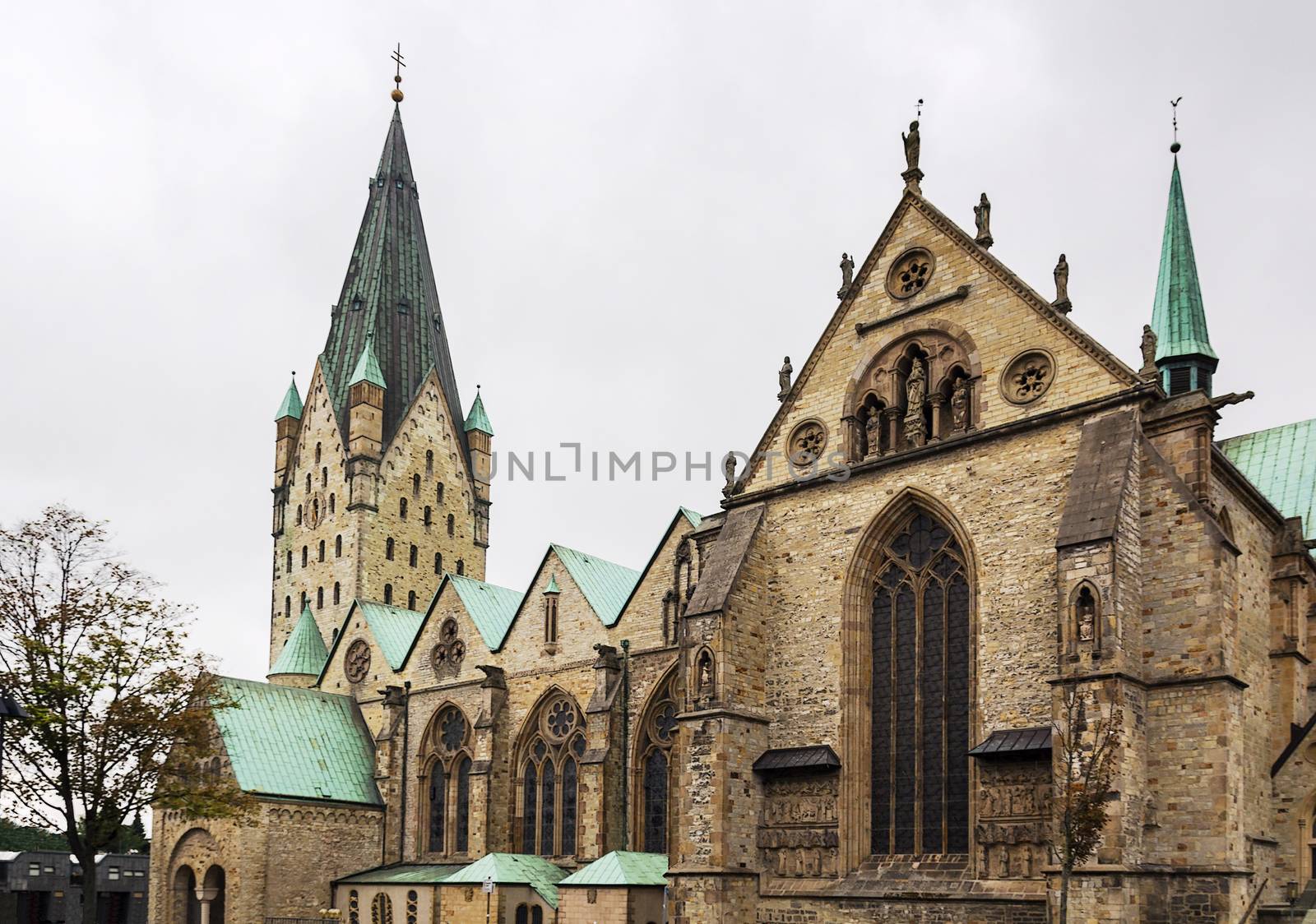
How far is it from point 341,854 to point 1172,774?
87.7ft

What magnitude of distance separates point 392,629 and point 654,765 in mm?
15876

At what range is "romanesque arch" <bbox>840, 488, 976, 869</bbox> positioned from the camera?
2297cm

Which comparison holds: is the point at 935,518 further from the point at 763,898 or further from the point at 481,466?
the point at 481,466

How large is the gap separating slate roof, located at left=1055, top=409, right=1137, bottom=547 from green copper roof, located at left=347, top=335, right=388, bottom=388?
132ft

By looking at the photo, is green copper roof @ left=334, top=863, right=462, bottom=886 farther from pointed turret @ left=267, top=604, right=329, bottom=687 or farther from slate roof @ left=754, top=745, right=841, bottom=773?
slate roof @ left=754, top=745, right=841, bottom=773

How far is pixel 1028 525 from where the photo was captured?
22375 millimetres

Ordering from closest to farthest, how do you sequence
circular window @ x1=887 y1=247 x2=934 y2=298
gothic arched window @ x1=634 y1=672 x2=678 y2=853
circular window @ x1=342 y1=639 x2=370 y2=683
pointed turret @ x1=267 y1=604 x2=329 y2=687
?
1. circular window @ x1=887 y1=247 x2=934 y2=298
2. gothic arched window @ x1=634 y1=672 x2=678 y2=853
3. circular window @ x1=342 y1=639 x2=370 y2=683
4. pointed turret @ x1=267 y1=604 x2=329 y2=687

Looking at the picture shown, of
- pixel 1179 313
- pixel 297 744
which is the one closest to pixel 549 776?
pixel 297 744

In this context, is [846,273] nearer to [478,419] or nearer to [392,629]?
[392,629]

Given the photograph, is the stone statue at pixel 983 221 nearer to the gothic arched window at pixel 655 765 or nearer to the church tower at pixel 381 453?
the gothic arched window at pixel 655 765

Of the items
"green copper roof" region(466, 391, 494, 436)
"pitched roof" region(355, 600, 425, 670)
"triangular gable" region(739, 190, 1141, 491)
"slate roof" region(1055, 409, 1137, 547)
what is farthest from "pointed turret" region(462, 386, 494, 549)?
"slate roof" region(1055, 409, 1137, 547)

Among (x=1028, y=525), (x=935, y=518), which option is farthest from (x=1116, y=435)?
(x=935, y=518)

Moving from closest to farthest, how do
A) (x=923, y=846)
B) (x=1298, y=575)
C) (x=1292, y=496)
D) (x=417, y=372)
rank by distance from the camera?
(x=923, y=846), (x=1298, y=575), (x=1292, y=496), (x=417, y=372)

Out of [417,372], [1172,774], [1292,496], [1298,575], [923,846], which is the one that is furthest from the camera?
[417,372]
